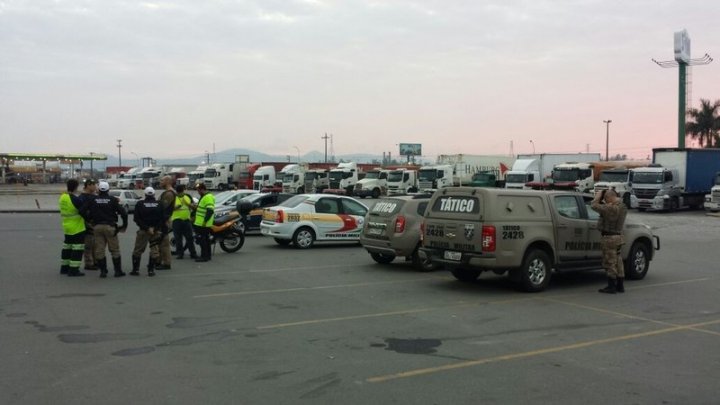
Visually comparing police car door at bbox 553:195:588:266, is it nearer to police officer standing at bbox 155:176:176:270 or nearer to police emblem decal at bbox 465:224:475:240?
police emblem decal at bbox 465:224:475:240

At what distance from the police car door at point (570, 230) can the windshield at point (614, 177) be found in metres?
30.2

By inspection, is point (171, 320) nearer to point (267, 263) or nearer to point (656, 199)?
point (267, 263)

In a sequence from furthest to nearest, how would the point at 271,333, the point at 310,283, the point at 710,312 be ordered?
the point at 310,283 < the point at 710,312 < the point at 271,333

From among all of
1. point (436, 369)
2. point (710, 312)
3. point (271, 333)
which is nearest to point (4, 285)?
point (271, 333)

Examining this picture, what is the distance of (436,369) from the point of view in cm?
588

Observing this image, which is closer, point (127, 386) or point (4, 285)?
point (127, 386)

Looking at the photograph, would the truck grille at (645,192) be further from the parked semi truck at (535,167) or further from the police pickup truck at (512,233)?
the police pickup truck at (512,233)

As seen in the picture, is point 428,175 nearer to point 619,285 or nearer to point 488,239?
point 619,285

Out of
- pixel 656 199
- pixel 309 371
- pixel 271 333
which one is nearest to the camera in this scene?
pixel 309 371

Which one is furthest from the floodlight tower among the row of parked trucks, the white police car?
the white police car

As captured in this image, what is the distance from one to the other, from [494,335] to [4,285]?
320 inches

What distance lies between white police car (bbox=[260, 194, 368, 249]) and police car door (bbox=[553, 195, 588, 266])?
739cm

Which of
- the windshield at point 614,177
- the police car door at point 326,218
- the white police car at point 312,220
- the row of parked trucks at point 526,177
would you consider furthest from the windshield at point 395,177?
the police car door at point 326,218

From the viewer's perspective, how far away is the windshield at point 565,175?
137ft
